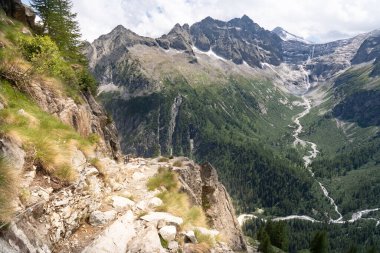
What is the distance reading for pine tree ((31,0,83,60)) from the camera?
173 feet

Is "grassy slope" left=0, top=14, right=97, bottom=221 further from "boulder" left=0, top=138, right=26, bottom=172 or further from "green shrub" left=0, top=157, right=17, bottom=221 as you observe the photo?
"boulder" left=0, top=138, right=26, bottom=172

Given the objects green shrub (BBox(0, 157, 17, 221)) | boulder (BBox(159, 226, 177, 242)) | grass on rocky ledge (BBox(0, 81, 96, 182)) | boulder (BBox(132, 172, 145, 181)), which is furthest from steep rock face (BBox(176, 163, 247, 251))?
green shrub (BBox(0, 157, 17, 221))

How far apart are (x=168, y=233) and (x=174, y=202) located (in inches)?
160

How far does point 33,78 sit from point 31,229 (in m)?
15.8

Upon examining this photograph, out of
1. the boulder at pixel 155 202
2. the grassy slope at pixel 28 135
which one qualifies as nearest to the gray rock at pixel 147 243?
the boulder at pixel 155 202

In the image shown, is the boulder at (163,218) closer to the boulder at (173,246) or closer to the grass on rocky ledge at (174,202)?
the grass on rocky ledge at (174,202)

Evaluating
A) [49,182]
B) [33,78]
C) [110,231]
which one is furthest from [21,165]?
[33,78]

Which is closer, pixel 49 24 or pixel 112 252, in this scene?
pixel 112 252

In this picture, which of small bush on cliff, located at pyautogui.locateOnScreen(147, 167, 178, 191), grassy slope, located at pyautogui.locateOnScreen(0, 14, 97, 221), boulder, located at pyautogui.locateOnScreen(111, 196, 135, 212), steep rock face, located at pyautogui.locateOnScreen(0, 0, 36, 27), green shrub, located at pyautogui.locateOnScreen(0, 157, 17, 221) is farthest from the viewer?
steep rock face, located at pyautogui.locateOnScreen(0, 0, 36, 27)

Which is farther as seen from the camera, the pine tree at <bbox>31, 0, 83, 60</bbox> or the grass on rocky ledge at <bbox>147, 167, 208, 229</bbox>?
the pine tree at <bbox>31, 0, 83, 60</bbox>

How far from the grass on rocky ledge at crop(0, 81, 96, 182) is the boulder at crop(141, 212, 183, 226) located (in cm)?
347

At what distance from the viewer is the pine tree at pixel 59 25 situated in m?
52.9

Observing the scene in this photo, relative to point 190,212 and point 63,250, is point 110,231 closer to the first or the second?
point 63,250

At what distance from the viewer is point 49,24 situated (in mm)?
52781
